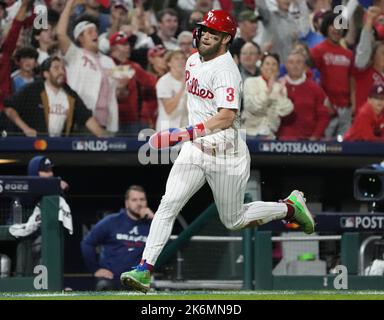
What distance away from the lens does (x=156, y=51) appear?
1200 cm

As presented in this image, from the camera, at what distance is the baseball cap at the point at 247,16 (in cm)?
1250

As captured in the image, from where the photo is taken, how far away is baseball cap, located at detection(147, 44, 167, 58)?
1199 cm

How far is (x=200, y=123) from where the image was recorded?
738 centimetres

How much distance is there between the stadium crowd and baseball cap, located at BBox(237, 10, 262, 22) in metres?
0.01

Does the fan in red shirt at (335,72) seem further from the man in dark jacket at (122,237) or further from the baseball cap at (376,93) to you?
the man in dark jacket at (122,237)

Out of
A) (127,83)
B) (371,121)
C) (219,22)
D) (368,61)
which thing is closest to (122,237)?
(127,83)

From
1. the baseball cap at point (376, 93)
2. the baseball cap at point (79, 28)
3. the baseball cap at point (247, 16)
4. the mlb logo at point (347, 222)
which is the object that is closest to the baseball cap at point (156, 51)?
the baseball cap at point (79, 28)

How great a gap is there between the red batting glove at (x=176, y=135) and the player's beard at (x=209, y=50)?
0.48 meters

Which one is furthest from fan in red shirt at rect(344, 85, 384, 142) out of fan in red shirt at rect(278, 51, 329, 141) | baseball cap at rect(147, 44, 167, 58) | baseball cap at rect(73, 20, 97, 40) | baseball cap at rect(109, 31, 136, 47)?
baseball cap at rect(73, 20, 97, 40)

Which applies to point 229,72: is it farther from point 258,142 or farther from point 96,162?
point 96,162

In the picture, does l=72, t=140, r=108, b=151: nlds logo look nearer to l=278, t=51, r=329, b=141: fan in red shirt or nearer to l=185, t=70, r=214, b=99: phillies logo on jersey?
l=278, t=51, r=329, b=141: fan in red shirt
